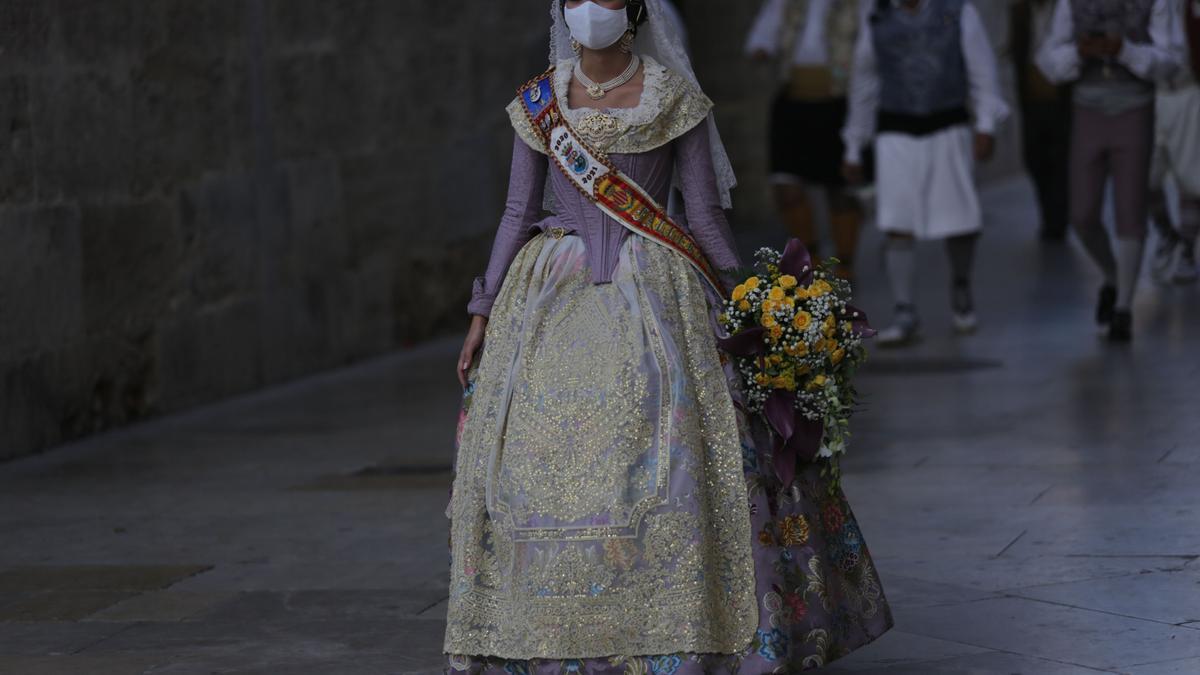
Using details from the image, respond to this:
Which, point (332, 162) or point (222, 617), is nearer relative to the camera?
point (222, 617)

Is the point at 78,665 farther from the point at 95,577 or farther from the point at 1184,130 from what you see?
the point at 1184,130

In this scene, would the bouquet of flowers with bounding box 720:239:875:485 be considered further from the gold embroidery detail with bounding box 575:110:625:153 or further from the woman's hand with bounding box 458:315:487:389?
the woman's hand with bounding box 458:315:487:389

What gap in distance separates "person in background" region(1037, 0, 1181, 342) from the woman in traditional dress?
226 inches

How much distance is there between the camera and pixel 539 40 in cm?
1443

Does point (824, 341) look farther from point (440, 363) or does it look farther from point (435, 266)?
point (435, 266)

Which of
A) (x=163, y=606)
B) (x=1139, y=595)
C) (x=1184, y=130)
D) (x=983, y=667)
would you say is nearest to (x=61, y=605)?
(x=163, y=606)

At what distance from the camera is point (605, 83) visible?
5.59 meters

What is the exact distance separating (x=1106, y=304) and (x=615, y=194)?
21.4 feet

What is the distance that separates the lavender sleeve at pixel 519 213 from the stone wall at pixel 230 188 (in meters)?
4.03

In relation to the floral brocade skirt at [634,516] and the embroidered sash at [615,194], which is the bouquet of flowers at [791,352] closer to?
the floral brocade skirt at [634,516]

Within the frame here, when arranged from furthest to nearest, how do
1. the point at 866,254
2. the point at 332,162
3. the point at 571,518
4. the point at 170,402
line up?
1. the point at 866,254
2. the point at 332,162
3. the point at 170,402
4. the point at 571,518

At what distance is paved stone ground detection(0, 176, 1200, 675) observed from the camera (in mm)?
5930

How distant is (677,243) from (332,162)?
6.77 m


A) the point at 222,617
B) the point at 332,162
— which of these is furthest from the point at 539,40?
the point at 222,617
